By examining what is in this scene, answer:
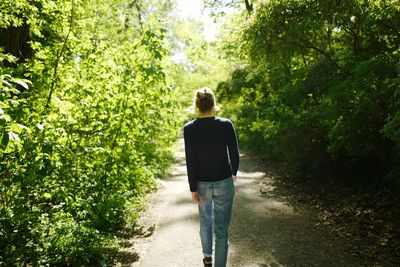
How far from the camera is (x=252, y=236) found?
5.91 metres

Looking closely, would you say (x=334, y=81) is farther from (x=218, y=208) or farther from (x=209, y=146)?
(x=218, y=208)

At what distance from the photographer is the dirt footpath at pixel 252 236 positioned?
4.93 metres

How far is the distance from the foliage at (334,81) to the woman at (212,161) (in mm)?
2361

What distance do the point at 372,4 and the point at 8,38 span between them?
6.89 metres

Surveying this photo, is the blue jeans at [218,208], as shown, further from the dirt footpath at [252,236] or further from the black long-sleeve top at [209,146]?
the dirt footpath at [252,236]

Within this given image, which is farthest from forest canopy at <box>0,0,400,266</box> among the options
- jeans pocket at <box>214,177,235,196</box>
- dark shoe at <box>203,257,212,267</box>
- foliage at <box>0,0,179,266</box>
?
jeans pocket at <box>214,177,235,196</box>

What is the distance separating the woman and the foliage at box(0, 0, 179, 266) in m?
1.67

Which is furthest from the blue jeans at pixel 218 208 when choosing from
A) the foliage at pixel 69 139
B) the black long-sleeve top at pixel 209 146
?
the foliage at pixel 69 139

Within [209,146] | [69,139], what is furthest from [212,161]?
[69,139]

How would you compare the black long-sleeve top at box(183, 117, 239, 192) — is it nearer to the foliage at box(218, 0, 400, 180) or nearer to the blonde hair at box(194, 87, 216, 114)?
the blonde hair at box(194, 87, 216, 114)

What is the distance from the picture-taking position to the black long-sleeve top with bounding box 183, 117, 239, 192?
3.98 metres

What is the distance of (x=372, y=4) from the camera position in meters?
6.09

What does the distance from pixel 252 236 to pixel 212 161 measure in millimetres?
2519

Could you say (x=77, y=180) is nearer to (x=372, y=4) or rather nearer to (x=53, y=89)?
(x=53, y=89)
